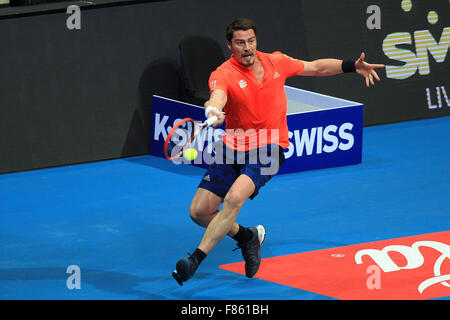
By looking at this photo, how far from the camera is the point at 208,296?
714 centimetres

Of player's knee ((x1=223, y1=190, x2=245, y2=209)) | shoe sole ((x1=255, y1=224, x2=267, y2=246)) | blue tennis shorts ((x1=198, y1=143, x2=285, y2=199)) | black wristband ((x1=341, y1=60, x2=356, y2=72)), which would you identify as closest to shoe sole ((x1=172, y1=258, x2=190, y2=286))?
player's knee ((x1=223, y1=190, x2=245, y2=209))

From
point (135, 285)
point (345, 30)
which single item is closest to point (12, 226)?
point (135, 285)

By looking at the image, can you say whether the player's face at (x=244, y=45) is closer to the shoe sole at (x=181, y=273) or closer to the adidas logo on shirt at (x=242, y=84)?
the adidas logo on shirt at (x=242, y=84)

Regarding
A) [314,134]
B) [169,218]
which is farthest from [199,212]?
[314,134]

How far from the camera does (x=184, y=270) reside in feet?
22.6

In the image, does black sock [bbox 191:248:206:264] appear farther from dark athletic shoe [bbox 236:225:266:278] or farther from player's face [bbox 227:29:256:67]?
player's face [bbox 227:29:256:67]

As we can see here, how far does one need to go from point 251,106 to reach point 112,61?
4394 mm

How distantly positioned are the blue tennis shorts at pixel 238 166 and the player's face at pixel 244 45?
668 millimetres

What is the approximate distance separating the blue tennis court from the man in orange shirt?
1.78 ft

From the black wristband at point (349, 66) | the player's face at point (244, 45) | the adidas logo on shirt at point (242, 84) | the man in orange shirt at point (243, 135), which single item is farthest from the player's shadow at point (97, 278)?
the black wristband at point (349, 66)

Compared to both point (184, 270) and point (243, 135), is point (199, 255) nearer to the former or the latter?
point (184, 270)

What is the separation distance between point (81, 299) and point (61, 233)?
6.03 ft

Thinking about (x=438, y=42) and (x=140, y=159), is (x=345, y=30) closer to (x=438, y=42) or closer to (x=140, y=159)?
(x=438, y=42)

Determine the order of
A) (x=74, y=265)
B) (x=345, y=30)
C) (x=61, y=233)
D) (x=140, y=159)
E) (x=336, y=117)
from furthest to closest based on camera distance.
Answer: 1. (x=345, y=30)
2. (x=140, y=159)
3. (x=336, y=117)
4. (x=61, y=233)
5. (x=74, y=265)
